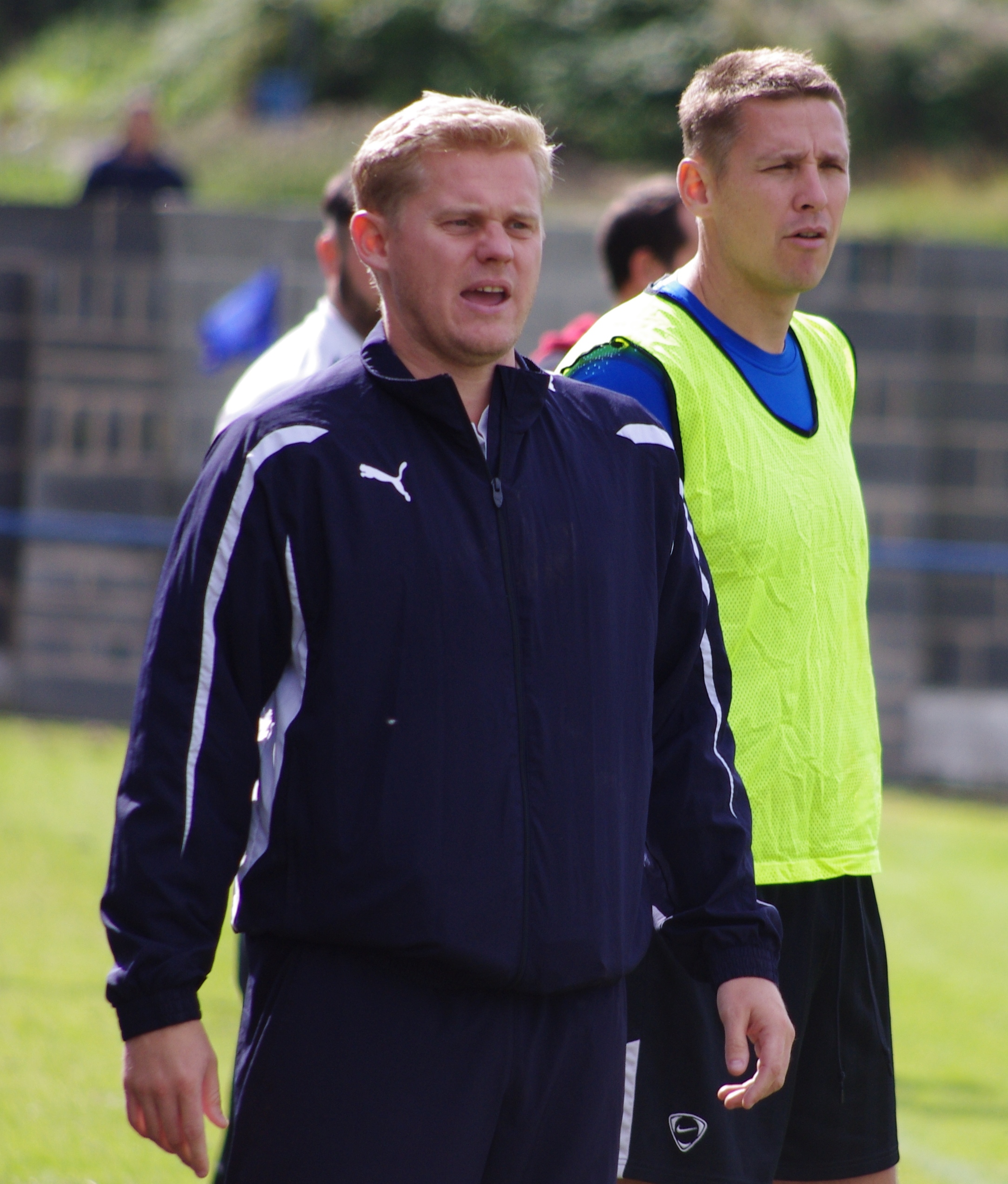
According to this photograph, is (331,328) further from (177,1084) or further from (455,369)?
(177,1084)

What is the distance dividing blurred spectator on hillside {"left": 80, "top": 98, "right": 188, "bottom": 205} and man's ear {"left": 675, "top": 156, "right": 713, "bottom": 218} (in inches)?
372

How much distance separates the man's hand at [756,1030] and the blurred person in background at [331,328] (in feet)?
7.03

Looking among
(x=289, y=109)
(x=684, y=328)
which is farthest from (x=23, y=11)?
(x=684, y=328)

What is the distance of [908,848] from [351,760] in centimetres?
673

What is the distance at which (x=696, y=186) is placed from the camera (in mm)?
3004

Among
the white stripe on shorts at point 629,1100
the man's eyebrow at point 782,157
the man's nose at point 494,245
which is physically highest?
the man's eyebrow at point 782,157

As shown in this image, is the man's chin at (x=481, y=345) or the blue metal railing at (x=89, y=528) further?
the blue metal railing at (x=89, y=528)

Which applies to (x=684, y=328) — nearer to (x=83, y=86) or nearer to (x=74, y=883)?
(x=74, y=883)

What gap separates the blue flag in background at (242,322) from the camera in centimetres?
1027

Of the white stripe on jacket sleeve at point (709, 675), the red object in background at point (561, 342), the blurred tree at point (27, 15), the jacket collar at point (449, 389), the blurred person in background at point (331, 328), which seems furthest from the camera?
the blurred tree at point (27, 15)

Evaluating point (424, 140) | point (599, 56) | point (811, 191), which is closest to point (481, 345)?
point (424, 140)

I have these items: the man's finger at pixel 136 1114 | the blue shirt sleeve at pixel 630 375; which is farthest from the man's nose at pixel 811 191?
the man's finger at pixel 136 1114

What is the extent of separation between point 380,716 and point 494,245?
641 millimetres

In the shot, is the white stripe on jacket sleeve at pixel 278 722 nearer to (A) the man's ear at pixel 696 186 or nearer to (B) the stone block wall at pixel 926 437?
(A) the man's ear at pixel 696 186
